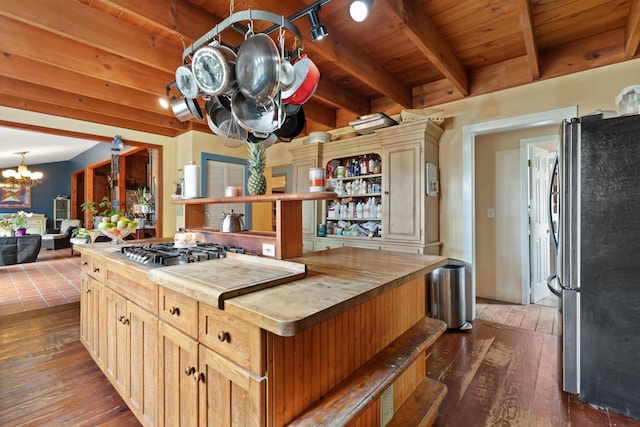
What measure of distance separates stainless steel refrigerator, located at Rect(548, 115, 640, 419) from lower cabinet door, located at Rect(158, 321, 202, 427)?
2.11 meters

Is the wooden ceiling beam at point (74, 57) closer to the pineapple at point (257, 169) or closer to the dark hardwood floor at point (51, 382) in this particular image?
the pineapple at point (257, 169)

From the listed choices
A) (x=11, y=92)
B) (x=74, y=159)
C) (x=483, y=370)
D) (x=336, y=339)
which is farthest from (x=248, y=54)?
(x=74, y=159)

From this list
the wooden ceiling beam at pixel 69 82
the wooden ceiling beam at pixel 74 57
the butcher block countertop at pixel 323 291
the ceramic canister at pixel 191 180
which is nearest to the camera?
the butcher block countertop at pixel 323 291

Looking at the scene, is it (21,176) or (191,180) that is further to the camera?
(21,176)

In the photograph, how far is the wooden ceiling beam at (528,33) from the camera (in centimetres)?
179

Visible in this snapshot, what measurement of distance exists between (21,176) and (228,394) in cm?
1044

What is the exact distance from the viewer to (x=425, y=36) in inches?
84.2

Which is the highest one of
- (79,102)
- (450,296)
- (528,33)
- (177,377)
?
(79,102)

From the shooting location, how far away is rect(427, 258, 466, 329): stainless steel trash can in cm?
285

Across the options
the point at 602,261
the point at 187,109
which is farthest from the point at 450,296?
the point at 187,109

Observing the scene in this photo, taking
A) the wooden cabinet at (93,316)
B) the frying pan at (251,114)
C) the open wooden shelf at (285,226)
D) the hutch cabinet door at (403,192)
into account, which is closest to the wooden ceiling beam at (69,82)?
the wooden cabinet at (93,316)

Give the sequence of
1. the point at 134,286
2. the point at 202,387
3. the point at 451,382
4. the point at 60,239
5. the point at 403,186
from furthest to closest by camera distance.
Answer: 1. the point at 60,239
2. the point at 403,186
3. the point at 451,382
4. the point at 134,286
5. the point at 202,387

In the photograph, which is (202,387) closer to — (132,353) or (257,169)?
(132,353)

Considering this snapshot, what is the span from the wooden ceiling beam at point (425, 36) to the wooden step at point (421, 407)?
2.18 meters
